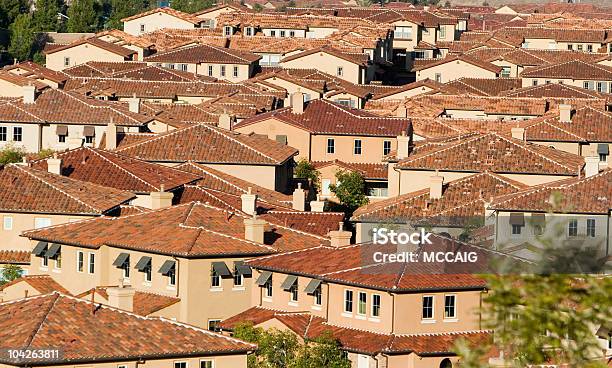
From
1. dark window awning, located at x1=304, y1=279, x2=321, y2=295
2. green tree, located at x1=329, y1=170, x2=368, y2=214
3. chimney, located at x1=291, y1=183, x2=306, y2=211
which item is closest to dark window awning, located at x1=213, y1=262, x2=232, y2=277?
dark window awning, located at x1=304, y1=279, x2=321, y2=295

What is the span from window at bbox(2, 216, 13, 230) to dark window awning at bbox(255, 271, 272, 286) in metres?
13.0

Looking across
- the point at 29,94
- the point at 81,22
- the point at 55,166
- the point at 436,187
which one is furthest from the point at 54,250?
the point at 81,22

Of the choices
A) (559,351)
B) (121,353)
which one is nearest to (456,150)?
(121,353)

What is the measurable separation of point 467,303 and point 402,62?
116 m

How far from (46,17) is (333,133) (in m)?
88.8

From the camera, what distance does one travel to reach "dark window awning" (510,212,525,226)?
7317cm

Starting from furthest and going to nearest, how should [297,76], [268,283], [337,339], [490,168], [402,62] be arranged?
[402,62]
[297,76]
[490,168]
[268,283]
[337,339]

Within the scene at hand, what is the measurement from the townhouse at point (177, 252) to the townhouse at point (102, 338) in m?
11.1

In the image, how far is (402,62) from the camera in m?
173

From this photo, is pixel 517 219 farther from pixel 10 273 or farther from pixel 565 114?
pixel 565 114

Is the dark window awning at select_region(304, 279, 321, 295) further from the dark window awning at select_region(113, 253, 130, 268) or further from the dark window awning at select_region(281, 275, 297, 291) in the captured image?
the dark window awning at select_region(113, 253, 130, 268)

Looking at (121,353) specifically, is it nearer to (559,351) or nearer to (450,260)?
(450,260)

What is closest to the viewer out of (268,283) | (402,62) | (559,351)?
(559,351)

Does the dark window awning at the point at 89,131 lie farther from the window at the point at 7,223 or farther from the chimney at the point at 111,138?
the window at the point at 7,223
